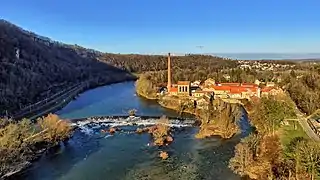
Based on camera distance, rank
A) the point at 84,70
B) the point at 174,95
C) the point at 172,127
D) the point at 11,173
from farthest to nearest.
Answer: the point at 84,70 → the point at 174,95 → the point at 172,127 → the point at 11,173

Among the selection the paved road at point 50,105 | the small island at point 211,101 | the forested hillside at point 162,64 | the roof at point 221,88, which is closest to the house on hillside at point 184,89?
the small island at point 211,101

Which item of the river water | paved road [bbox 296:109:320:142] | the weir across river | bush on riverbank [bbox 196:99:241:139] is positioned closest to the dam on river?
the weir across river

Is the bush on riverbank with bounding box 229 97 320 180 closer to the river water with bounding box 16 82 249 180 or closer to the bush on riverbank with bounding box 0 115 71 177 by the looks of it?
the river water with bounding box 16 82 249 180

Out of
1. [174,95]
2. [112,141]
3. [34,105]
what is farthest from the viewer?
[174,95]

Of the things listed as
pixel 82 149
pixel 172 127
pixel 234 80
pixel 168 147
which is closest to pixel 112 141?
pixel 82 149

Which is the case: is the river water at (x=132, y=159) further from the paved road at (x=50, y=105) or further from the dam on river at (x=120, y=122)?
the paved road at (x=50, y=105)

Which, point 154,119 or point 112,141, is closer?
point 112,141

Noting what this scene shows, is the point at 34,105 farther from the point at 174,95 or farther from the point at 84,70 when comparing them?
the point at 84,70
